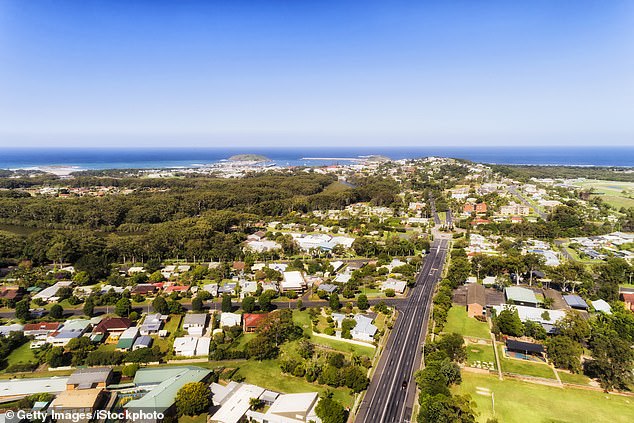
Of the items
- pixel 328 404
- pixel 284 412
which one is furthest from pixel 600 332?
pixel 284 412

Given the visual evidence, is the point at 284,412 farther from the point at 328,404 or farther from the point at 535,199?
the point at 535,199

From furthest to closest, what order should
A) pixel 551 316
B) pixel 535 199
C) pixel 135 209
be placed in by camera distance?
pixel 535 199
pixel 135 209
pixel 551 316

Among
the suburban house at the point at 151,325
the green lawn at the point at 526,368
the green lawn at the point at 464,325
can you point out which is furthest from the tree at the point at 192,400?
the green lawn at the point at 464,325

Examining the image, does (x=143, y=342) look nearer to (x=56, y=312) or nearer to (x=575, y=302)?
(x=56, y=312)

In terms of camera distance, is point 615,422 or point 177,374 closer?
point 615,422

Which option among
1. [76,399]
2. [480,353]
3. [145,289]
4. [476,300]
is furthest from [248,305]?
[476,300]

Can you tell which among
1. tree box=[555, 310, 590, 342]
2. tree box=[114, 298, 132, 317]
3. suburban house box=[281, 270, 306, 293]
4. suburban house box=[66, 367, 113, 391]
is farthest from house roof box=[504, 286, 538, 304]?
tree box=[114, 298, 132, 317]
